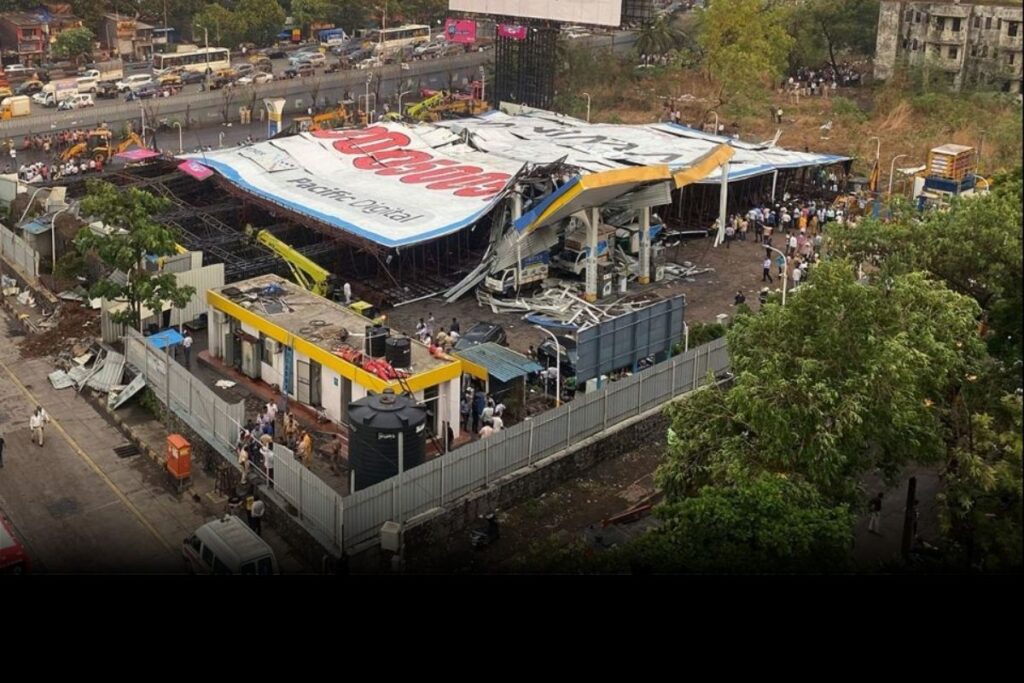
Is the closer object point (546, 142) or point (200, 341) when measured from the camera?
point (200, 341)

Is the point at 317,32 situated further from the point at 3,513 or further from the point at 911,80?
the point at 3,513

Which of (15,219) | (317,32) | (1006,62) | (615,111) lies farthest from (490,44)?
(15,219)

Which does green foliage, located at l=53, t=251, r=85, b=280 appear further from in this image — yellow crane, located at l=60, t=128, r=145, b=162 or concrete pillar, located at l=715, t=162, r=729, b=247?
concrete pillar, located at l=715, t=162, r=729, b=247

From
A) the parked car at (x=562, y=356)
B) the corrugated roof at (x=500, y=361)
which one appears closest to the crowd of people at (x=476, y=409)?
the corrugated roof at (x=500, y=361)

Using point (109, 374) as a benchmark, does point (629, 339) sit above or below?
above

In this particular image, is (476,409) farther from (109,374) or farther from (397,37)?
(397,37)

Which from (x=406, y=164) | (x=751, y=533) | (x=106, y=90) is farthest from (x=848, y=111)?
(x=751, y=533)

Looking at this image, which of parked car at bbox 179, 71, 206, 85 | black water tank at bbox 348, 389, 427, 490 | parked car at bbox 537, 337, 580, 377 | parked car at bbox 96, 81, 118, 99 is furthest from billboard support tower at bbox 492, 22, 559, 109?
black water tank at bbox 348, 389, 427, 490

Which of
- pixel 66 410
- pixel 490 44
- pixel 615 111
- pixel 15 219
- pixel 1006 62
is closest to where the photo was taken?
pixel 66 410

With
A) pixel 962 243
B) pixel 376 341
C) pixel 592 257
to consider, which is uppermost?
pixel 962 243
